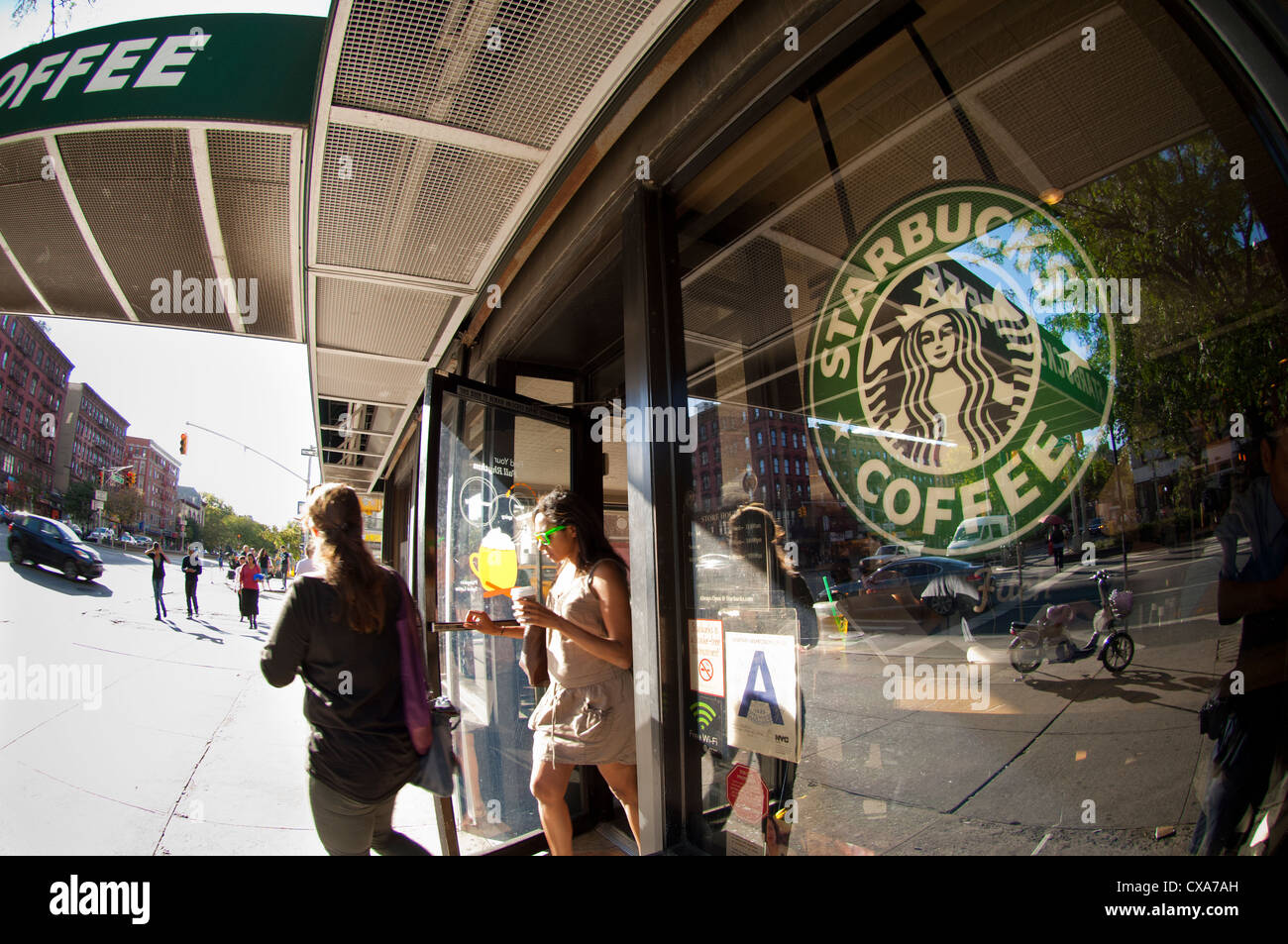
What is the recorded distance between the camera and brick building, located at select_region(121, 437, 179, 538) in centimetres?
644

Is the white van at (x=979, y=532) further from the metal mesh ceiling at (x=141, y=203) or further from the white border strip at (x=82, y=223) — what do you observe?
the white border strip at (x=82, y=223)

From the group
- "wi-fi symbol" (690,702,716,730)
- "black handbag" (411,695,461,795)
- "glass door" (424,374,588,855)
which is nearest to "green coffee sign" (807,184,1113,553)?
"wi-fi symbol" (690,702,716,730)

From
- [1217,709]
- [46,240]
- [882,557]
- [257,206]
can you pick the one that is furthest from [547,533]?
[46,240]

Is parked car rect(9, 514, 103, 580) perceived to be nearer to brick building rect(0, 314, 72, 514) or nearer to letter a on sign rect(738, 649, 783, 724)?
brick building rect(0, 314, 72, 514)

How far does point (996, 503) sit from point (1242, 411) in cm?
55

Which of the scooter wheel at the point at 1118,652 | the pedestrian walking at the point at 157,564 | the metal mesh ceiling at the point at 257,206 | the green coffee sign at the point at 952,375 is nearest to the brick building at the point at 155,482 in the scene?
the pedestrian walking at the point at 157,564

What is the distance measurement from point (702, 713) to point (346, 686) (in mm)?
1280

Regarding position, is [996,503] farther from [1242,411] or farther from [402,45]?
[402,45]

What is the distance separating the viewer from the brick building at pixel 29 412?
350 cm

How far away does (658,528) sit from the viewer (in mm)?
2260

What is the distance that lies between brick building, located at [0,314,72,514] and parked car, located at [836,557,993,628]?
4.69 m

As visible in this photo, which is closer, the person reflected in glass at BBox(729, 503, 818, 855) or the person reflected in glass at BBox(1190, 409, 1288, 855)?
the person reflected in glass at BBox(1190, 409, 1288, 855)

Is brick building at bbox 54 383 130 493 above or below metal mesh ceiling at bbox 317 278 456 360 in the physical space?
below

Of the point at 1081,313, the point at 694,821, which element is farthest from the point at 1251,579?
the point at 694,821
